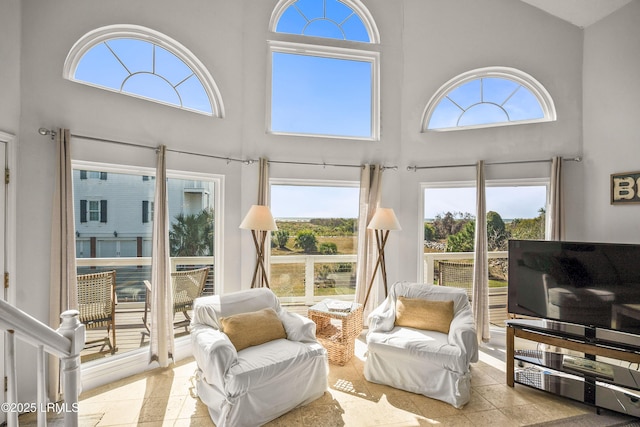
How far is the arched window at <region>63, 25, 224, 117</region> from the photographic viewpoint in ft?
9.66

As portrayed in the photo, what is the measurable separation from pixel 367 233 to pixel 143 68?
307 centimetres

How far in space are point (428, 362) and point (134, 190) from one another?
3195mm

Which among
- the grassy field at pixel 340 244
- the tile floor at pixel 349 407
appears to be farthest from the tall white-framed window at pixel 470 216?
the tile floor at pixel 349 407

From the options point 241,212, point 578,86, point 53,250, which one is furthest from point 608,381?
point 53,250

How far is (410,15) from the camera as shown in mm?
4066

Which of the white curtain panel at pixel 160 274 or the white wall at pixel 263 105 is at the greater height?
the white wall at pixel 263 105

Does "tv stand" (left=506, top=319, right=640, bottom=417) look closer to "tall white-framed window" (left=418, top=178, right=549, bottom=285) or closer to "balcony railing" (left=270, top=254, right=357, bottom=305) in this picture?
"tall white-framed window" (left=418, top=178, right=549, bottom=285)

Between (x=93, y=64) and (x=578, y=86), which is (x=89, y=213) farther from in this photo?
(x=578, y=86)

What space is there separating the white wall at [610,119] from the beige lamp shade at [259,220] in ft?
11.2

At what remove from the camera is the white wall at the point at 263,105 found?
2.68 metres

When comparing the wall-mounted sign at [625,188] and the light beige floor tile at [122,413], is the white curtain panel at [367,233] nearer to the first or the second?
the wall-mounted sign at [625,188]

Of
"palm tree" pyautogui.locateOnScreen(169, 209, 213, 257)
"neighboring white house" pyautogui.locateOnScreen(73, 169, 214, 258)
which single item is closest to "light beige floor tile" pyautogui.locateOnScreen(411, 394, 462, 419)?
"palm tree" pyautogui.locateOnScreen(169, 209, 213, 257)

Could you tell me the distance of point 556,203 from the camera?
347 centimetres

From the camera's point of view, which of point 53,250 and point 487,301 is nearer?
point 53,250
